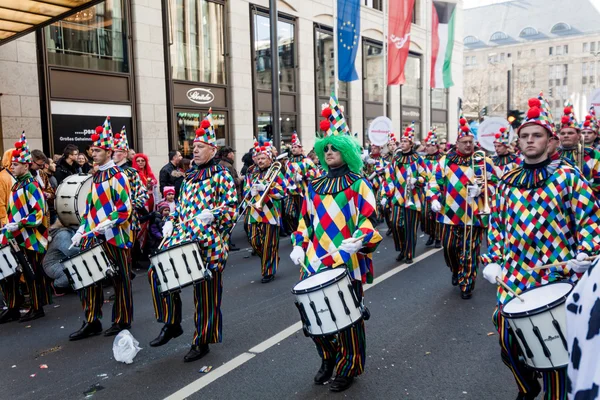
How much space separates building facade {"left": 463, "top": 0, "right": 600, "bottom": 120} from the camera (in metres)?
81.5

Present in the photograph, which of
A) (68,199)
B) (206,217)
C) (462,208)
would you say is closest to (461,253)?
(462,208)

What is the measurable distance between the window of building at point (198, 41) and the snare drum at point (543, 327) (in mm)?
14974

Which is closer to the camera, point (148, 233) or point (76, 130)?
point (148, 233)

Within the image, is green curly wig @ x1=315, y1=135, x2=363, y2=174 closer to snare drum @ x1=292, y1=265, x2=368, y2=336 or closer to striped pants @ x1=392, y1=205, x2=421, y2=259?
snare drum @ x1=292, y1=265, x2=368, y2=336

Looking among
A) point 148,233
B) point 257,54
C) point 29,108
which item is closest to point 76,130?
point 29,108

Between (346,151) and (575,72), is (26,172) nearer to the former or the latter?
(346,151)

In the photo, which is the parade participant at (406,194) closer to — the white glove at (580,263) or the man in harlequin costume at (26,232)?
the man in harlequin costume at (26,232)

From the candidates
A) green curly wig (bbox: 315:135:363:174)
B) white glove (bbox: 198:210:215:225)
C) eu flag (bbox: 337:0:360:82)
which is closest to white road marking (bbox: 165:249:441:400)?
white glove (bbox: 198:210:215:225)

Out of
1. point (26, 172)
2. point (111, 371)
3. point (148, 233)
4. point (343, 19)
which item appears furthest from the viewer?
point (343, 19)

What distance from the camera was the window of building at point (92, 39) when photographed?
13.5 meters

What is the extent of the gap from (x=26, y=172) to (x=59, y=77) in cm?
809

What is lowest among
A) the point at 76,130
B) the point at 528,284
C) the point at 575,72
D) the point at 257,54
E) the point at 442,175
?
the point at 528,284

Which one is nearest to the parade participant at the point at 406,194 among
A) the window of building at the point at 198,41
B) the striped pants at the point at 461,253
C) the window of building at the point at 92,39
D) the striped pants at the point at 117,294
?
the striped pants at the point at 461,253

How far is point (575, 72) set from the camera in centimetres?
8375
